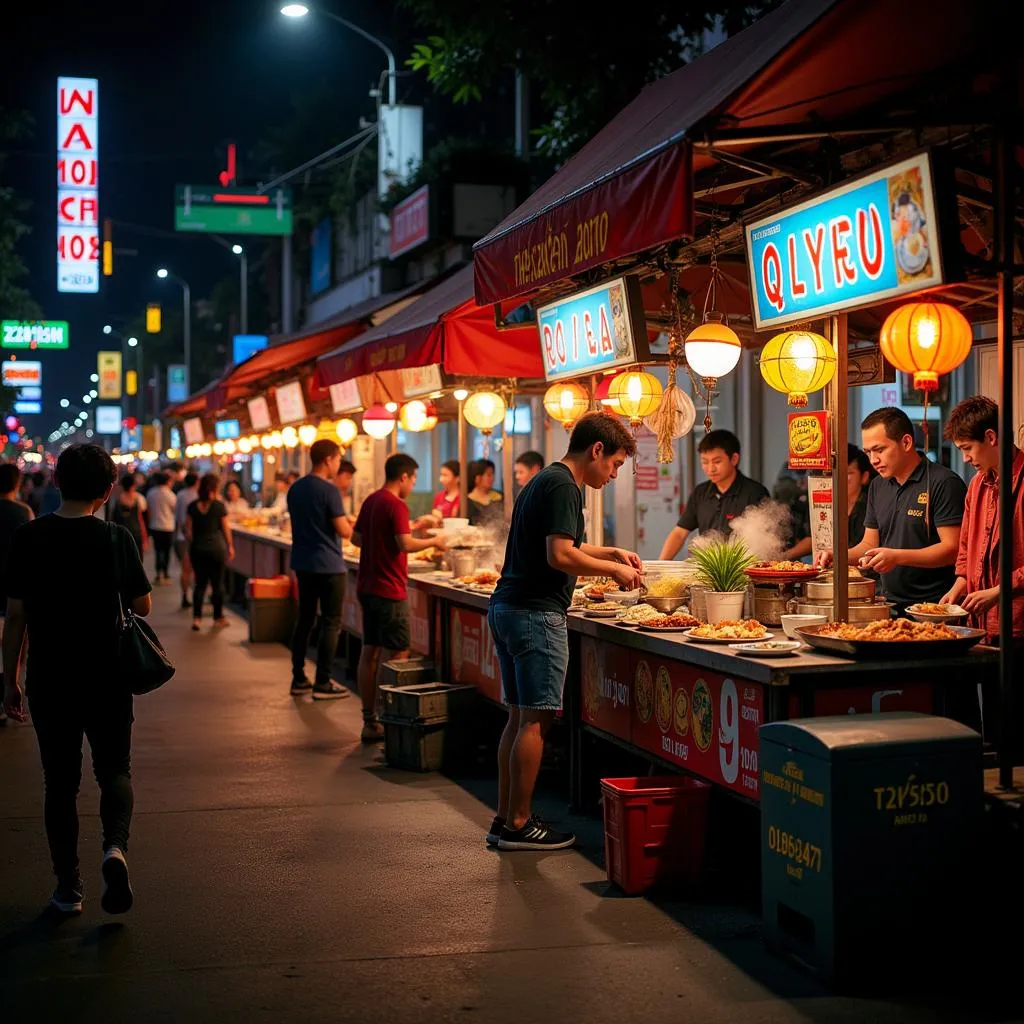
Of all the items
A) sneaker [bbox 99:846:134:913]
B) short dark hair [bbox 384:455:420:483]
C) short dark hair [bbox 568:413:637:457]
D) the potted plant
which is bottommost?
sneaker [bbox 99:846:134:913]

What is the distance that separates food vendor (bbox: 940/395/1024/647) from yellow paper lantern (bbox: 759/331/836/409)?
0.72 m

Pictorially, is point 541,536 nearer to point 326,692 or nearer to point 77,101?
point 326,692

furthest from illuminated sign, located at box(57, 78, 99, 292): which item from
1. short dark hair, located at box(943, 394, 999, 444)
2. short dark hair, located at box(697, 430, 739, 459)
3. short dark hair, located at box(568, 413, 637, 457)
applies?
short dark hair, located at box(943, 394, 999, 444)

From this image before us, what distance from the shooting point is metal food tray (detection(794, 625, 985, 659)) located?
5918 millimetres

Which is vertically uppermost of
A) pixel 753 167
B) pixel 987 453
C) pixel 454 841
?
pixel 753 167

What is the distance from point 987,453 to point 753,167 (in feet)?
6.01

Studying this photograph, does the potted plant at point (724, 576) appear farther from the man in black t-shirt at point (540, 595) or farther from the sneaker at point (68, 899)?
the sneaker at point (68, 899)

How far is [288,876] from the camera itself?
6.66m

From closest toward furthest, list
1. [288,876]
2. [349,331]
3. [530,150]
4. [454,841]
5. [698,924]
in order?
[698,924] < [288,876] < [454,841] < [349,331] < [530,150]

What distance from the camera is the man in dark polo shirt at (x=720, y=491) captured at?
32.6 feet

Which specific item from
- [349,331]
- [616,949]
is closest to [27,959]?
[616,949]

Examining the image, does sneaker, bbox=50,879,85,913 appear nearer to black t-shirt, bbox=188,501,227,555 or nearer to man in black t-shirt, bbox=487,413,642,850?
man in black t-shirt, bbox=487,413,642,850

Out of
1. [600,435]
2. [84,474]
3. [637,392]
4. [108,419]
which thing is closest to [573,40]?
[637,392]

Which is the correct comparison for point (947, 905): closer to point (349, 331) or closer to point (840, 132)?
point (840, 132)
